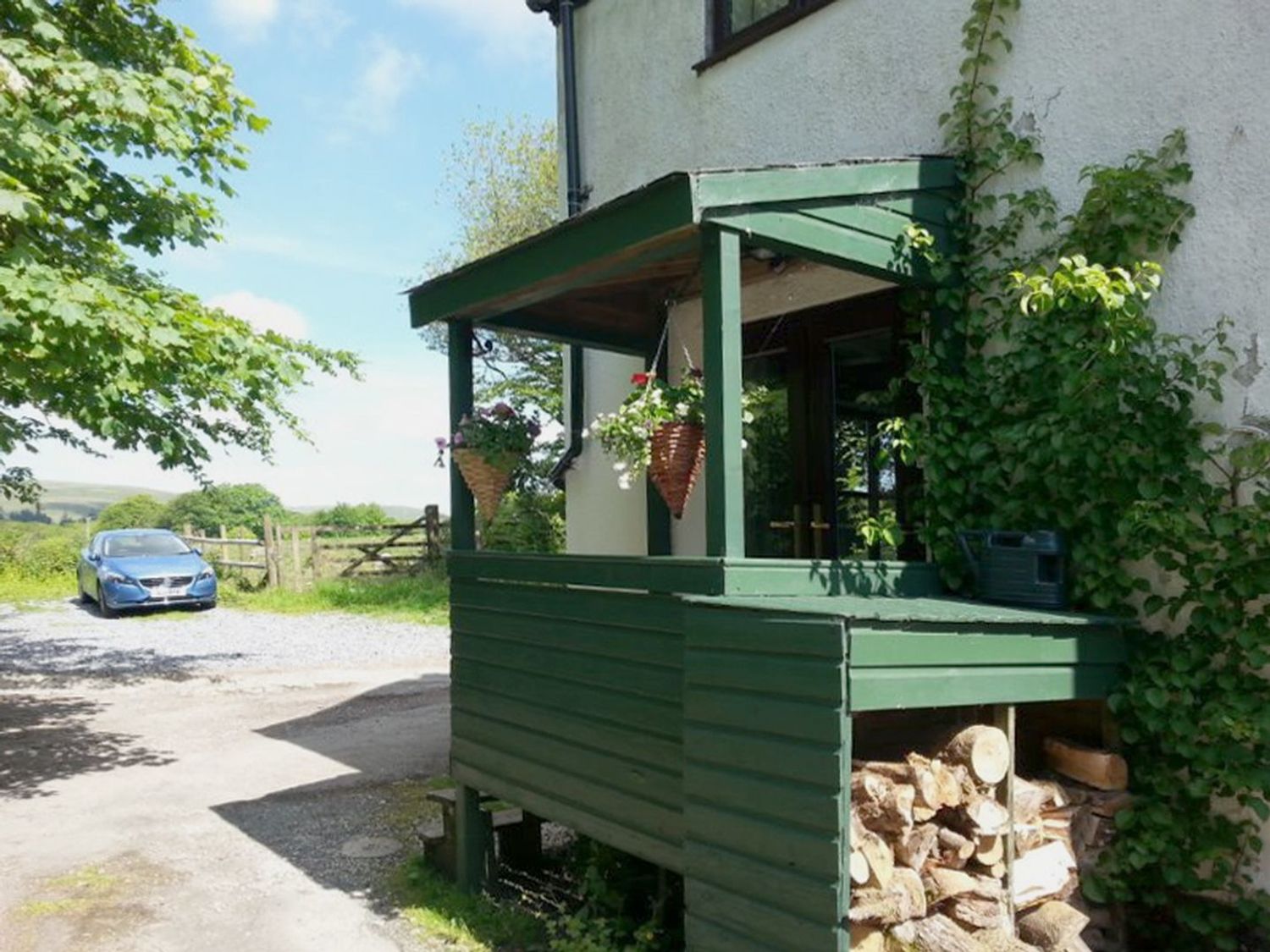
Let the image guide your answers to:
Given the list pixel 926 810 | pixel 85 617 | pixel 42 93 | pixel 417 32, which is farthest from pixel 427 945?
pixel 85 617

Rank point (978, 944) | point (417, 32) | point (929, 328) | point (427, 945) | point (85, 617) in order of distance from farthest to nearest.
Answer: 1. point (85, 617)
2. point (417, 32)
3. point (929, 328)
4. point (427, 945)
5. point (978, 944)

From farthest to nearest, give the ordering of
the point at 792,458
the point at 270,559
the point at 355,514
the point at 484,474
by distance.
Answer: the point at 355,514
the point at 270,559
the point at 792,458
the point at 484,474

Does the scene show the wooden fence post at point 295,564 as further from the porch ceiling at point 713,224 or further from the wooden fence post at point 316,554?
the porch ceiling at point 713,224

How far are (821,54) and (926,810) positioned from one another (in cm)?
393

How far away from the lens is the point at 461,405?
16.3ft

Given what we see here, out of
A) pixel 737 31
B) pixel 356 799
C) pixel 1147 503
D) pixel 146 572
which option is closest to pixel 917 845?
pixel 1147 503

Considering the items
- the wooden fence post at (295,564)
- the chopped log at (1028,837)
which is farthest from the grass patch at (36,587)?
the chopped log at (1028,837)

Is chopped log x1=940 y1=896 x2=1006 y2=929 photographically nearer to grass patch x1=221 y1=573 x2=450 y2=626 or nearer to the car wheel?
grass patch x1=221 y1=573 x2=450 y2=626

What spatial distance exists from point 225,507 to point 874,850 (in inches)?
1342

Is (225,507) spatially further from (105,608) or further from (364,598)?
(364,598)

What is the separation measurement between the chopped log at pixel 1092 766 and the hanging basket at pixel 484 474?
2.68m

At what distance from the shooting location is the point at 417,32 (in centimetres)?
821

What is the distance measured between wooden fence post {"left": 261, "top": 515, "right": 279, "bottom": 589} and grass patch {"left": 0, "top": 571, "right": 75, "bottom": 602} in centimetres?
507

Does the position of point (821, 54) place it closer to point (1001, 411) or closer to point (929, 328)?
point (929, 328)
